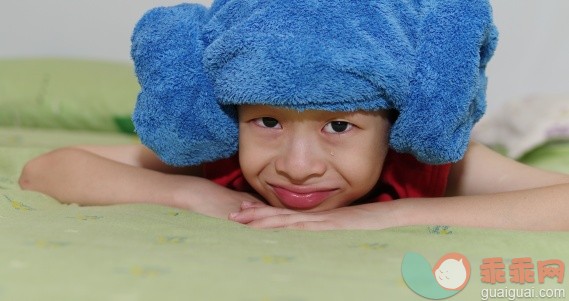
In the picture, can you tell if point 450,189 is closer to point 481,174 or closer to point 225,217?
point 481,174

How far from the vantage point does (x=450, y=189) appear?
4.91 feet

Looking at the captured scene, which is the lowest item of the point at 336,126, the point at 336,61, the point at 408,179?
the point at 408,179

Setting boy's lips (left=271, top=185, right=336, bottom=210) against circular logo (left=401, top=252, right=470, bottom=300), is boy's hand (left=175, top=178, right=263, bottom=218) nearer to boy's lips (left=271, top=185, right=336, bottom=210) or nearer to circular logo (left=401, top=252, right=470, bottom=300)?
boy's lips (left=271, top=185, right=336, bottom=210)

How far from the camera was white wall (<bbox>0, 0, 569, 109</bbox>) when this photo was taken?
263 centimetres

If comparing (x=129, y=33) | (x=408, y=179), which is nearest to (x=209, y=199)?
(x=408, y=179)

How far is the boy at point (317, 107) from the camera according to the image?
3.54 feet

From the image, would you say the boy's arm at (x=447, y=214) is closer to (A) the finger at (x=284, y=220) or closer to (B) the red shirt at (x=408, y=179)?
(A) the finger at (x=284, y=220)

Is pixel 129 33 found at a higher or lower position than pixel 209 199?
higher

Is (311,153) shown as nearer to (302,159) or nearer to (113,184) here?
(302,159)

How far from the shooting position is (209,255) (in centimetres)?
90

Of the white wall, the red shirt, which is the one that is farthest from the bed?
the white wall

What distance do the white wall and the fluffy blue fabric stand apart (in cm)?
153

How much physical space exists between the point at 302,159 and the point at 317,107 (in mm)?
93

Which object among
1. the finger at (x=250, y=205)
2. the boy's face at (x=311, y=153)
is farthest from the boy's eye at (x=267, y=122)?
the finger at (x=250, y=205)
